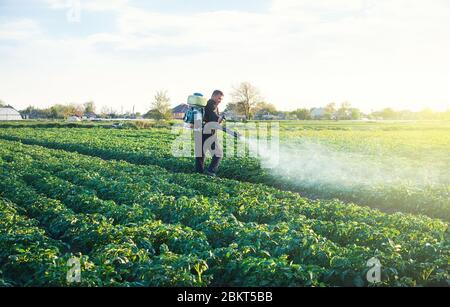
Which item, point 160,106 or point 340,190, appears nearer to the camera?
point 340,190

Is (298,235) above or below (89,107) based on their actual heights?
below

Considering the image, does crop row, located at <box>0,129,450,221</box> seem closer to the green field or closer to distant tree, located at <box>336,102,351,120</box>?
the green field

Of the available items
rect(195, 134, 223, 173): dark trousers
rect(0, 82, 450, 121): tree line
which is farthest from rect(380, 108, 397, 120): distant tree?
rect(195, 134, 223, 173): dark trousers

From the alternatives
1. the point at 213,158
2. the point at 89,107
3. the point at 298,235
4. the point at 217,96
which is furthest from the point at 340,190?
the point at 89,107

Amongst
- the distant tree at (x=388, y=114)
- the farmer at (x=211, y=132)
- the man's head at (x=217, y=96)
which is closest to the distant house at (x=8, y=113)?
the distant tree at (x=388, y=114)

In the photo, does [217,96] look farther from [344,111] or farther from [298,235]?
[344,111]

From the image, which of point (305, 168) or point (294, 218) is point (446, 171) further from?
point (294, 218)

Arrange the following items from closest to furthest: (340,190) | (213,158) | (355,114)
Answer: (340,190) → (213,158) → (355,114)

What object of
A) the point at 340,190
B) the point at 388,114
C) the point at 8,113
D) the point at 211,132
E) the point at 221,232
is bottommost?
the point at 340,190

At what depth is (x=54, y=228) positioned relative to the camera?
311 inches

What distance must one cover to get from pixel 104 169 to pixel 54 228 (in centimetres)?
747

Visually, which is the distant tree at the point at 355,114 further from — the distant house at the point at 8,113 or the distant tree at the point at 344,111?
the distant house at the point at 8,113

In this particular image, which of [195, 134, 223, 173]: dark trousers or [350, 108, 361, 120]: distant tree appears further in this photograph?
[350, 108, 361, 120]: distant tree
